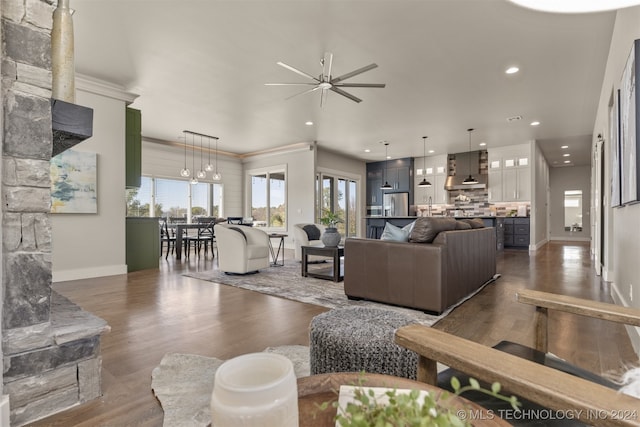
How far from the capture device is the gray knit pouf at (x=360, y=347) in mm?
1330

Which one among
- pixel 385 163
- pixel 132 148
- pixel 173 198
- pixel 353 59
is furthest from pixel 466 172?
pixel 132 148

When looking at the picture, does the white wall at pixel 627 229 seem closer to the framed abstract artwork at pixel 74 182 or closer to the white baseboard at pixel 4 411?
the white baseboard at pixel 4 411

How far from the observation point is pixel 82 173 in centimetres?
446

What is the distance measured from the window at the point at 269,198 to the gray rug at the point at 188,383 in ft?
23.7

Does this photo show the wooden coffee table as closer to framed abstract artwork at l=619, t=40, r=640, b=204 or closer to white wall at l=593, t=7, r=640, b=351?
framed abstract artwork at l=619, t=40, r=640, b=204

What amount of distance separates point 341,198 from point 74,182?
285 inches

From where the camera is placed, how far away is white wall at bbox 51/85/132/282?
433cm

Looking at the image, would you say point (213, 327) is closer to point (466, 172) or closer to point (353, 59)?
point (353, 59)

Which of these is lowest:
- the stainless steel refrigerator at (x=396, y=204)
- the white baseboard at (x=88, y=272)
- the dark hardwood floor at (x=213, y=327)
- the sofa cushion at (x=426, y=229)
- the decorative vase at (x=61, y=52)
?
the dark hardwood floor at (x=213, y=327)

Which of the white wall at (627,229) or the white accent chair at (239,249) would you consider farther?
the white accent chair at (239,249)

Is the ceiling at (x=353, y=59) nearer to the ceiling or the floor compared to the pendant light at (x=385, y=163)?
nearer to the ceiling

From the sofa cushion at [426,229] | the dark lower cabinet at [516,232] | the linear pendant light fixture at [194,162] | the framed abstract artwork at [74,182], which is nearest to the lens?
the sofa cushion at [426,229]

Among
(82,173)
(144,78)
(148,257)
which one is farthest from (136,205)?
(144,78)

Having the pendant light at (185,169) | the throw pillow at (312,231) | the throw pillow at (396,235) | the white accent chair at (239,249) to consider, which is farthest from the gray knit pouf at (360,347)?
the pendant light at (185,169)
